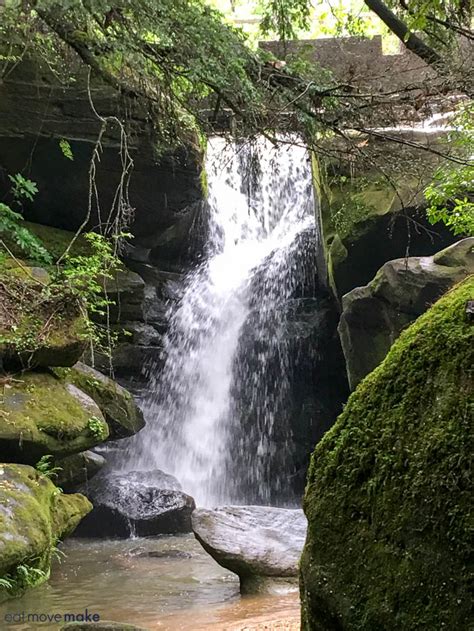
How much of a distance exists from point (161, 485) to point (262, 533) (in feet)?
14.9

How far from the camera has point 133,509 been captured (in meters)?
9.41

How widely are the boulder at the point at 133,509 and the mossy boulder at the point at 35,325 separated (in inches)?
126

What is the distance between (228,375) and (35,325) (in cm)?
706

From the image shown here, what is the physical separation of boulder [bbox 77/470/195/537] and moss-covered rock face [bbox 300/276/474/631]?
303 inches

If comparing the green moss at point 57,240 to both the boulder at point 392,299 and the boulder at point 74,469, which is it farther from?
the boulder at point 392,299

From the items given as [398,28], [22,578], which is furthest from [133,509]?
[398,28]

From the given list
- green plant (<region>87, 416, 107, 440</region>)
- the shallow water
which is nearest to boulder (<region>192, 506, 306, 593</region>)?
the shallow water

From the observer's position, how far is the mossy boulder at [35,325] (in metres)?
6.78

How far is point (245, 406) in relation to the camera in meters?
13.2

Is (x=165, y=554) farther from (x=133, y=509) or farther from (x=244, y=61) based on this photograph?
(x=244, y=61)


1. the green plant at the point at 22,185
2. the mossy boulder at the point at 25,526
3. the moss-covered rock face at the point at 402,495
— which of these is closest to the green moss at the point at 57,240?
the green plant at the point at 22,185

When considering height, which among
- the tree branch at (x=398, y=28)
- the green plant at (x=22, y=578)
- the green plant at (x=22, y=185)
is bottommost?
the green plant at (x=22, y=578)

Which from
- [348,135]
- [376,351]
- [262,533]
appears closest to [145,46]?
[348,135]

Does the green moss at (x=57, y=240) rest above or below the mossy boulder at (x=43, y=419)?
above
